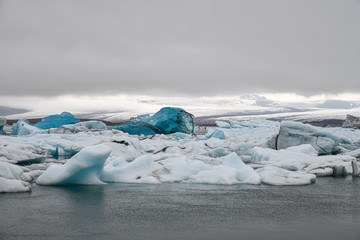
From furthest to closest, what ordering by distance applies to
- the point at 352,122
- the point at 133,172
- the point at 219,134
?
the point at 352,122
the point at 219,134
the point at 133,172

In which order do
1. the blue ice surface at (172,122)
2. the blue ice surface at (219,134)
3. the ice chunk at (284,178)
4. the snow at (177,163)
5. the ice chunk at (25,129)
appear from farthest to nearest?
the blue ice surface at (172,122)
the blue ice surface at (219,134)
the ice chunk at (25,129)
the ice chunk at (284,178)
the snow at (177,163)

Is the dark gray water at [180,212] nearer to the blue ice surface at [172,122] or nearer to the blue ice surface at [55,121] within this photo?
the blue ice surface at [172,122]

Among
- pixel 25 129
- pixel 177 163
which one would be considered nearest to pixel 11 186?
pixel 177 163

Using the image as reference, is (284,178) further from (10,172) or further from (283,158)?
(10,172)

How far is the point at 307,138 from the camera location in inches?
506

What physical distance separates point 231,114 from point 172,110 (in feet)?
359

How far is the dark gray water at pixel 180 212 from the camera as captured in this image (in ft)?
12.1

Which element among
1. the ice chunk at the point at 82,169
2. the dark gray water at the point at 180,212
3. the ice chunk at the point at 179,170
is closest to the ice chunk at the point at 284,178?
the dark gray water at the point at 180,212

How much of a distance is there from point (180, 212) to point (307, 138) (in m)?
9.32

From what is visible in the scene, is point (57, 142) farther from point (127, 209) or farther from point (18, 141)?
point (127, 209)

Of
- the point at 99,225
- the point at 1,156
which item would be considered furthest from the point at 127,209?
the point at 1,156

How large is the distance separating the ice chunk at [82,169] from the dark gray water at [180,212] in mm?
246

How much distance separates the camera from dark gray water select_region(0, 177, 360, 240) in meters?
3.69

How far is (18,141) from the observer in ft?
40.3
